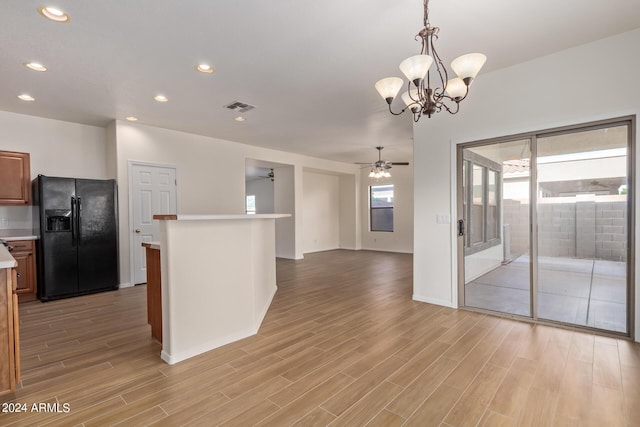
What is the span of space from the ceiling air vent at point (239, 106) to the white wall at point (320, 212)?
4.70m

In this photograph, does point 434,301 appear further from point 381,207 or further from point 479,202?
point 381,207

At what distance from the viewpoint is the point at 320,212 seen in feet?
32.0

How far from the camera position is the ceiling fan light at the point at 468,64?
209 centimetres

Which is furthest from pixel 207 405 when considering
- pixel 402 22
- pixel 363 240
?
pixel 363 240

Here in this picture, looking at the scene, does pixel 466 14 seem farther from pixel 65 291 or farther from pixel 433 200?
pixel 65 291

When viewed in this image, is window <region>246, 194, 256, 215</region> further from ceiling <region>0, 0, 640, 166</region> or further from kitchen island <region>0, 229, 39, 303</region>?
kitchen island <region>0, 229, 39, 303</region>

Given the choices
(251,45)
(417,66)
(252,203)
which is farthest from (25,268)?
(252,203)

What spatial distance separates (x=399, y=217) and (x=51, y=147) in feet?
26.6

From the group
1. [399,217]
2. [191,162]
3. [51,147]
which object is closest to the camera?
[51,147]

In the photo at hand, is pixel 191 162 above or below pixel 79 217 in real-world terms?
above

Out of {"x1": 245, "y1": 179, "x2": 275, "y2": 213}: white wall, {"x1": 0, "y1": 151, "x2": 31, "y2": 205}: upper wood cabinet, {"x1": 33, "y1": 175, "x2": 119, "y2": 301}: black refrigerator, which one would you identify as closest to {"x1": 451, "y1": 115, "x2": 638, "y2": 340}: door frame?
{"x1": 33, "y1": 175, "x2": 119, "y2": 301}: black refrigerator

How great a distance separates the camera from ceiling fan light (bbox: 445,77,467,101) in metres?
2.33

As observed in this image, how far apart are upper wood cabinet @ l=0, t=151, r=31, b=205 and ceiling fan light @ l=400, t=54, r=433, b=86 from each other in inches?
219

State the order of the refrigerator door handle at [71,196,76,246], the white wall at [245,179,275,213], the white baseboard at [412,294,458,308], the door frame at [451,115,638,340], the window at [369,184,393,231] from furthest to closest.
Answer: the white wall at [245,179,275,213]
the window at [369,184,393,231]
the refrigerator door handle at [71,196,76,246]
the white baseboard at [412,294,458,308]
the door frame at [451,115,638,340]
